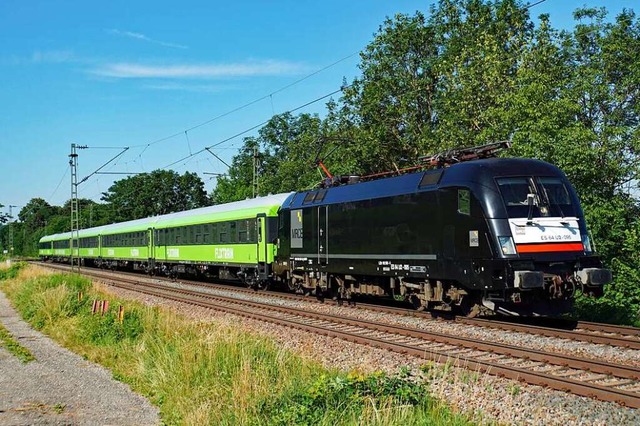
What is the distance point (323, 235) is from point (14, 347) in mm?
8499

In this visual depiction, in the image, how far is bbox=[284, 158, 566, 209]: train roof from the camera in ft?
43.4

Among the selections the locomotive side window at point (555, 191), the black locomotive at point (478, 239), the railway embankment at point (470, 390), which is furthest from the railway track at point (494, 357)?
the locomotive side window at point (555, 191)

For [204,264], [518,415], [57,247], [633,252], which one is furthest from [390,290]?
[57,247]

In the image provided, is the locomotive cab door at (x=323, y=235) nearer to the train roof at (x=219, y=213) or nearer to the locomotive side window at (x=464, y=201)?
the train roof at (x=219, y=213)

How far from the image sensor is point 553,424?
7.04 metres

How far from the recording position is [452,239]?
13664 mm

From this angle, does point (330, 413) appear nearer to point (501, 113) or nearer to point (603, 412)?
point (603, 412)

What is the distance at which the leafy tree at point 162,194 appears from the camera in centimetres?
9112

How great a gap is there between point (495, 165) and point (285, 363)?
254 inches

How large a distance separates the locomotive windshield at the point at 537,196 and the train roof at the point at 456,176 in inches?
7.1

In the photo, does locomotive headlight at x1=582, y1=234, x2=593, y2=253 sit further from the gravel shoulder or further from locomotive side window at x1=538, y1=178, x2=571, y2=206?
the gravel shoulder

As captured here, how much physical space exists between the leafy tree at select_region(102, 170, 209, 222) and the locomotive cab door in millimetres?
73305

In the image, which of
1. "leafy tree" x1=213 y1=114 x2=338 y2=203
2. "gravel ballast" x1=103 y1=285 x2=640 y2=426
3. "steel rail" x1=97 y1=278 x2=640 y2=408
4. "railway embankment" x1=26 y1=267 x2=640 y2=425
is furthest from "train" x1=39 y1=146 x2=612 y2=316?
"leafy tree" x1=213 y1=114 x2=338 y2=203

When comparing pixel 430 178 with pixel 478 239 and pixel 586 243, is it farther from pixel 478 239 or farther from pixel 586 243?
pixel 586 243
